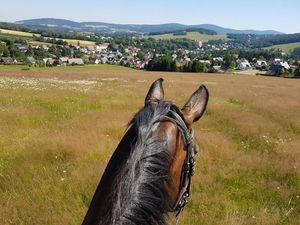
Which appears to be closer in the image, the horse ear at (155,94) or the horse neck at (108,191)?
the horse neck at (108,191)

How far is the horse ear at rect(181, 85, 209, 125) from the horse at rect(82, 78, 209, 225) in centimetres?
3

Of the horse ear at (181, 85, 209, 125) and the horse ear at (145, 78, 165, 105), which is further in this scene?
the horse ear at (145, 78, 165, 105)

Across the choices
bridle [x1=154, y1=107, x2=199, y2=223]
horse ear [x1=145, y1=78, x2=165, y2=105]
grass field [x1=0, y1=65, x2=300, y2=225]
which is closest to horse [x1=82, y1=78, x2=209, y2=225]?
bridle [x1=154, y1=107, x2=199, y2=223]

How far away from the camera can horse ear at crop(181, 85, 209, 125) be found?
242 cm

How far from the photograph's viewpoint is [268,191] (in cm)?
775

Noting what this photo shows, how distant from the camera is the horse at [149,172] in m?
1.92

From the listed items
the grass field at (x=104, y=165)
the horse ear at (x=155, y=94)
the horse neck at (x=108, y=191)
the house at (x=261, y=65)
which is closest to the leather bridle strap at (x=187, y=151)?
the horse neck at (x=108, y=191)

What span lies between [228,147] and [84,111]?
7.70m

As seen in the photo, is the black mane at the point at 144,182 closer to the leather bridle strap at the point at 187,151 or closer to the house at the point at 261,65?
the leather bridle strap at the point at 187,151

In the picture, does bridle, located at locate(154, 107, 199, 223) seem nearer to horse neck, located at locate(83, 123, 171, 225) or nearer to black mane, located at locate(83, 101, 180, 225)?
black mane, located at locate(83, 101, 180, 225)

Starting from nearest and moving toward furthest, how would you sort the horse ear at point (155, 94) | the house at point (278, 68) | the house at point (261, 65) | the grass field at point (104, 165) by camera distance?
the horse ear at point (155, 94) < the grass field at point (104, 165) < the house at point (278, 68) < the house at point (261, 65)

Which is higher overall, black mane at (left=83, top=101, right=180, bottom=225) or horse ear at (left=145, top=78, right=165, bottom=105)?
horse ear at (left=145, top=78, right=165, bottom=105)

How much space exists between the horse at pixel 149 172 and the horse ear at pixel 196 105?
3cm

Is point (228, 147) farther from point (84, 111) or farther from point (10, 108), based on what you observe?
point (10, 108)
